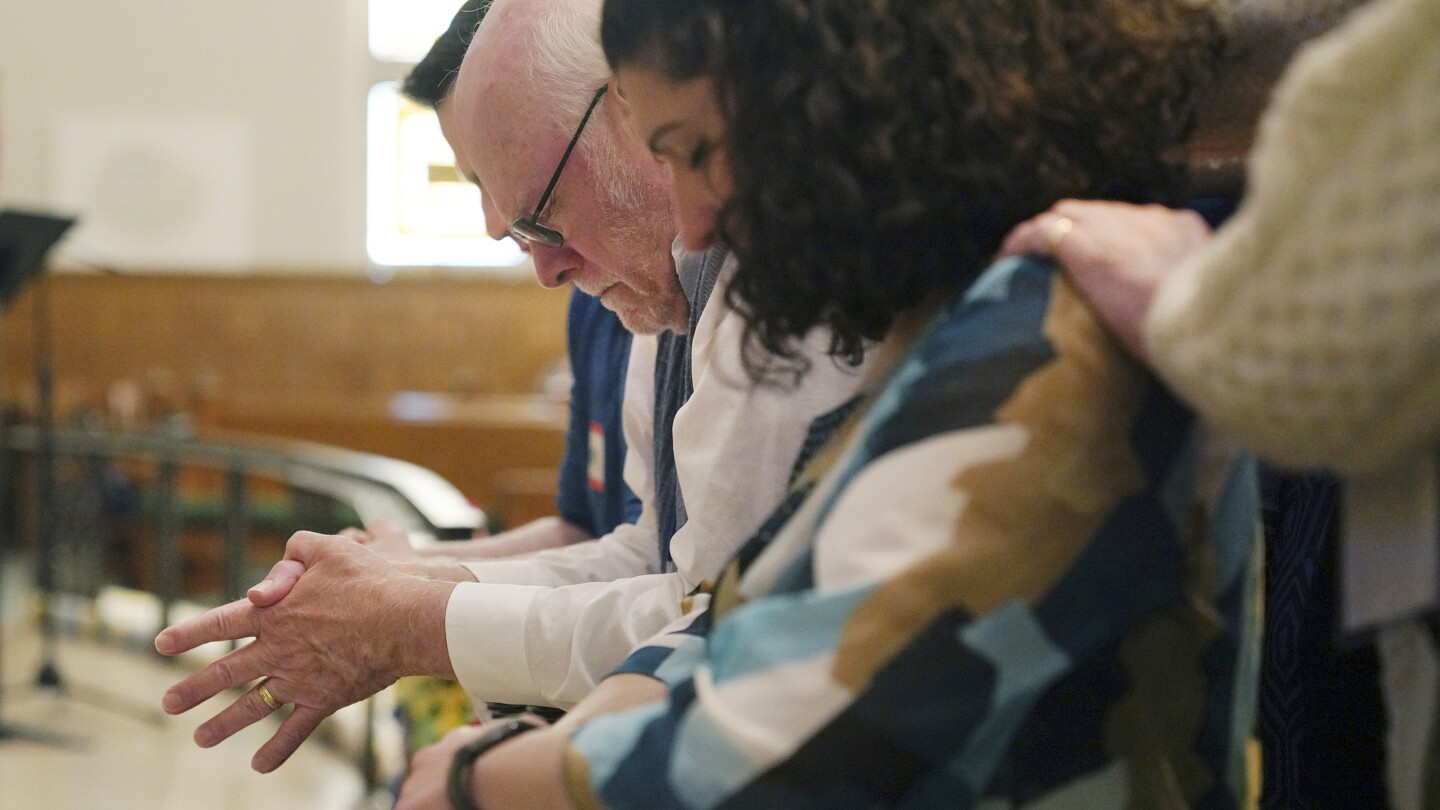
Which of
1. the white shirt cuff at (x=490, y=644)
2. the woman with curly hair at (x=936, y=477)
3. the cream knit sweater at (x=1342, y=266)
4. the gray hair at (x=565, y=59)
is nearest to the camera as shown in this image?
the cream knit sweater at (x=1342, y=266)

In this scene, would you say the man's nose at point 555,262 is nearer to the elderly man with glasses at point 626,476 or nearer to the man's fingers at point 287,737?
the elderly man with glasses at point 626,476

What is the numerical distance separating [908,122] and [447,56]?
124cm

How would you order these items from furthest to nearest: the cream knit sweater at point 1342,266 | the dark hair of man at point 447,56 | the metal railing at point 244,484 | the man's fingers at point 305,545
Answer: the metal railing at point 244,484 < the dark hair of man at point 447,56 < the man's fingers at point 305,545 < the cream knit sweater at point 1342,266

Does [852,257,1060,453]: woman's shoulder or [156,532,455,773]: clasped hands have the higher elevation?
[852,257,1060,453]: woman's shoulder

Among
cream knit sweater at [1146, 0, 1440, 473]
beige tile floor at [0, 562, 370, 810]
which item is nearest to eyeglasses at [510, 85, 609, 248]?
cream knit sweater at [1146, 0, 1440, 473]

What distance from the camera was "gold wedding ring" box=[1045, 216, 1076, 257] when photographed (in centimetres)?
87

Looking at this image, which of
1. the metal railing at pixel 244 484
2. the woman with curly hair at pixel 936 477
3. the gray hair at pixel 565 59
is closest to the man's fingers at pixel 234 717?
the woman with curly hair at pixel 936 477

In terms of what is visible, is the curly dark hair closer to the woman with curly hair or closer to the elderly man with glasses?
the woman with curly hair

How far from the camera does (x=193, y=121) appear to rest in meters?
9.94

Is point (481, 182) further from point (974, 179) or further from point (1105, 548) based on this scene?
point (1105, 548)

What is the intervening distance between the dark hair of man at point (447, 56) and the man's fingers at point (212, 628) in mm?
898

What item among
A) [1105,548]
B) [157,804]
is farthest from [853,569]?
[157,804]

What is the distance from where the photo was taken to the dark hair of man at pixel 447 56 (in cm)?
196

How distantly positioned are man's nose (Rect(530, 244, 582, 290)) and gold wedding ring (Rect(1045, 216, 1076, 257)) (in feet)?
3.16
